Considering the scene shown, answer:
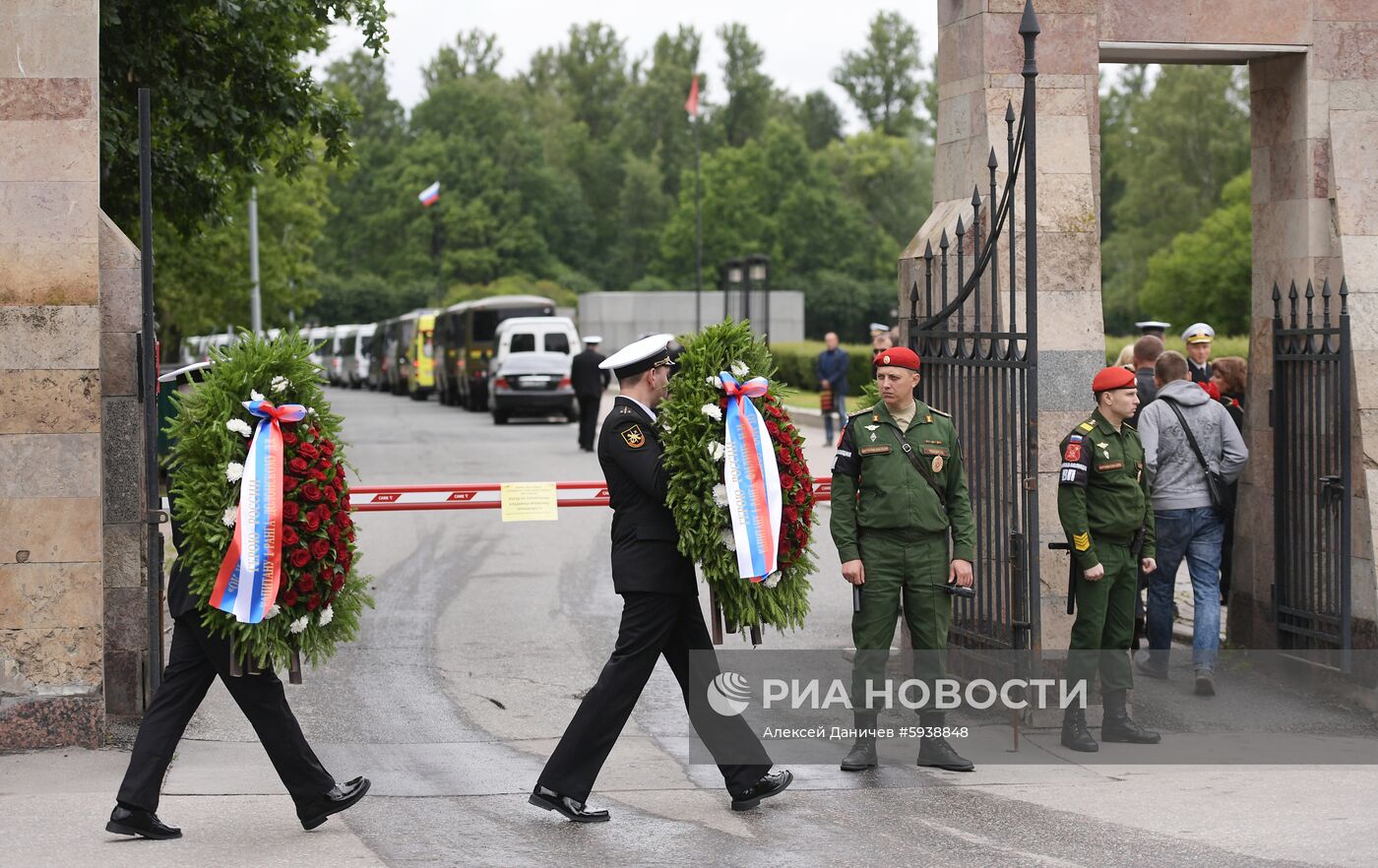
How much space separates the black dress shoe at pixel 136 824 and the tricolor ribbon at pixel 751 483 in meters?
2.41

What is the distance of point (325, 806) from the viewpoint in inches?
265

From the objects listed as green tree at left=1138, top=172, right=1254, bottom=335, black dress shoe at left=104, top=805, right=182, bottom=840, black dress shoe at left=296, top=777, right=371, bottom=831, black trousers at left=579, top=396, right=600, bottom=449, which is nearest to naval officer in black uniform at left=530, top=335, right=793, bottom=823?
black dress shoe at left=296, top=777, right=371, bottom=831

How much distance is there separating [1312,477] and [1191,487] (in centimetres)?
77

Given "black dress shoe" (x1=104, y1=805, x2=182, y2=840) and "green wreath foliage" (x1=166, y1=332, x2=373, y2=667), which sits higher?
"green wreath foliage" (x1=166, y1=332, x2=373, y2=667)

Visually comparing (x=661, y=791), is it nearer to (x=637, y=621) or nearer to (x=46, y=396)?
(x=637, y=621)

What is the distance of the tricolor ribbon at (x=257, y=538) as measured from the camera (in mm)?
6566

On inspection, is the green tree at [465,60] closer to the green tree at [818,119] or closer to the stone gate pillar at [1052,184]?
the green tree at [818,119]

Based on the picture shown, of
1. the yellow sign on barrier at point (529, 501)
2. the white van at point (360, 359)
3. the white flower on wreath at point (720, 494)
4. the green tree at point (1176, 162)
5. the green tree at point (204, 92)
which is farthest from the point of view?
the green tree at point (1176, 162)

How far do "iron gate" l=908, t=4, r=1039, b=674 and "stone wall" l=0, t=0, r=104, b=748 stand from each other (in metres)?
4.26

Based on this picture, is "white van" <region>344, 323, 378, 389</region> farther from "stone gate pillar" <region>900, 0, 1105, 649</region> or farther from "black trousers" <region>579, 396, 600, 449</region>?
"stone gate pillar" <region>900, 0, 1105, 649</region>

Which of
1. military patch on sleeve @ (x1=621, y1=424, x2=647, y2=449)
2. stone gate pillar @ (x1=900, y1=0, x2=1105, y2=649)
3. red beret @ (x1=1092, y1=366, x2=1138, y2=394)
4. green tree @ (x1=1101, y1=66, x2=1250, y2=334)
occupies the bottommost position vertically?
military patch on sleeve @ (x1=621, y1=424, x2=647, y2=449)

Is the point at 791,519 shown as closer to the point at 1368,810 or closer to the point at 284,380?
the point at 284,380

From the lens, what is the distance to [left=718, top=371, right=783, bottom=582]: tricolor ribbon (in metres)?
6.89

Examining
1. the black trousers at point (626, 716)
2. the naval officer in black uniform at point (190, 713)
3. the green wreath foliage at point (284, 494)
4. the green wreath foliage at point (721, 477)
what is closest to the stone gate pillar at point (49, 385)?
the green wreath foliage at point (284, 494)
